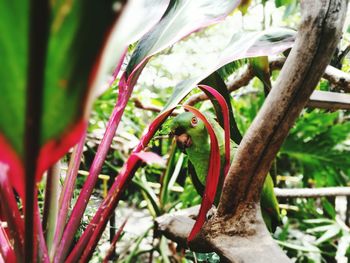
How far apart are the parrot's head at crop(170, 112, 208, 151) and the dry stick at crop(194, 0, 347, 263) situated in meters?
0.18

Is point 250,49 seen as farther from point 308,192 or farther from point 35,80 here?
point 308,192

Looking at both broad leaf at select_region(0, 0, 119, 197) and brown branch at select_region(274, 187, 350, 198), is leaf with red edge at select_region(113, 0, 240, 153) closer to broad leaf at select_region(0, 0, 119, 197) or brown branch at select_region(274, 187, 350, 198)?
broad leaf at select_region(0, 0, 119, 197)

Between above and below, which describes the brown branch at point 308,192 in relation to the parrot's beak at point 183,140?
below

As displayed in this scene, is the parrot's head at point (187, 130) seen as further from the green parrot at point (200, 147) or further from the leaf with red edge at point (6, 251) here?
the leaf with red edge at point (6, 251)

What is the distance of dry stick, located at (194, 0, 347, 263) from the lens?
0.35 m

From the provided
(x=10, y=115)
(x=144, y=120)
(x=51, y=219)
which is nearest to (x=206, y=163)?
(x=51, y=219)

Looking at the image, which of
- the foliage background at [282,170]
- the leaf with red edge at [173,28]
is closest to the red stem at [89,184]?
the leaf with red edge at [173,28]

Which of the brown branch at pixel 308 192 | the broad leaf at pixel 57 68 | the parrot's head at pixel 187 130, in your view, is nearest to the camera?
the broad leaf at pixel 57 68

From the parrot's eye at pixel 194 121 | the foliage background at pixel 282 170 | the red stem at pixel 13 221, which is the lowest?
the foliage background at pixel 282 170

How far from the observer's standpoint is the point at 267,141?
41 centimetres

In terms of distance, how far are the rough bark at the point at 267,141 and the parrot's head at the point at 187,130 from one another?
0.17 metres

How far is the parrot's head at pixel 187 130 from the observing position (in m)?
0.62

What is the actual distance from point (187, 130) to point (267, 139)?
246 mm

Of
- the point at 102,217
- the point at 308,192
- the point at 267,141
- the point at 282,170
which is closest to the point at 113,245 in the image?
the point at 102,217
